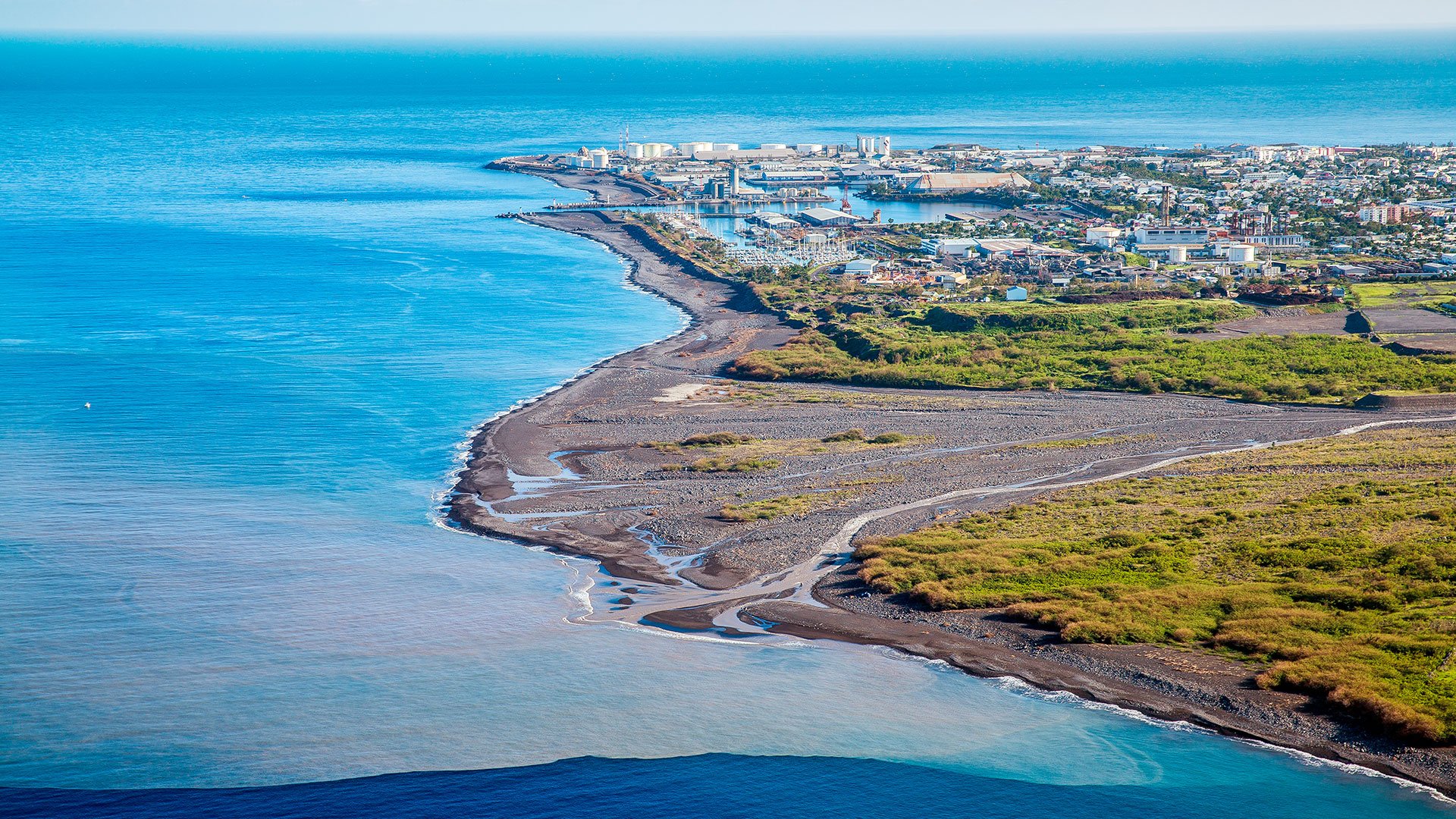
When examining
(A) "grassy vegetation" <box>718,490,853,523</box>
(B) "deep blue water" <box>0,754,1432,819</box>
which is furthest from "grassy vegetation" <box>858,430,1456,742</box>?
(B) "deep blue water" <box>0,754,1432,819</box>

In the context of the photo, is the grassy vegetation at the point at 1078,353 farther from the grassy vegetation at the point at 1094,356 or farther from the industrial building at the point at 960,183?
the industrial building at the point at 960,183

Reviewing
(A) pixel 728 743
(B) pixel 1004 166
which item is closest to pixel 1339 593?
(A) pixel 728 743

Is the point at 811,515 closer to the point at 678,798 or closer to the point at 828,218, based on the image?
the point at 678,798

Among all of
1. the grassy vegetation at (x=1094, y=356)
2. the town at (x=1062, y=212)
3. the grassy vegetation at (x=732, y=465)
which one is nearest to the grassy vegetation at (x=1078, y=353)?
the grassy vegetation at (x=1094, y=356)

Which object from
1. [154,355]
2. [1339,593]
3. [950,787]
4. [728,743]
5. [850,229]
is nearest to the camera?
[950,787]

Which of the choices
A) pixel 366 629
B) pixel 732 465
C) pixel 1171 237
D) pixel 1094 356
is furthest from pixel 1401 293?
pixel 366 629

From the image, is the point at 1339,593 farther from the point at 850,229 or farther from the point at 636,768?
the point at 850,229
